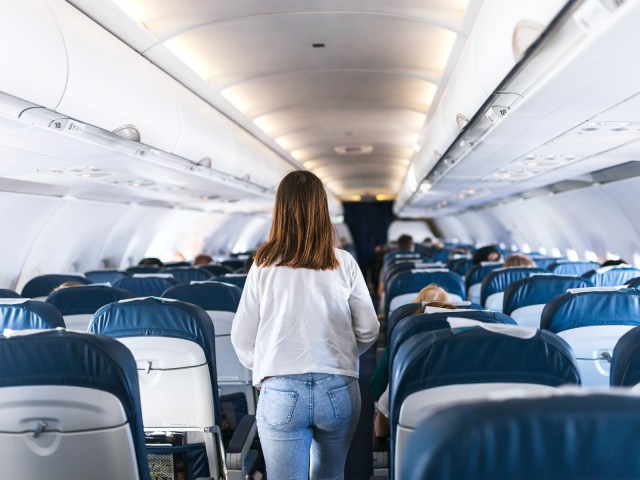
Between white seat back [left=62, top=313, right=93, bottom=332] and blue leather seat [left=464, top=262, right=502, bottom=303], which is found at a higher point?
blue leather seat [left=464, top=262, right=502, bottom=303]

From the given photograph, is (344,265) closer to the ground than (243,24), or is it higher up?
closer to the ground

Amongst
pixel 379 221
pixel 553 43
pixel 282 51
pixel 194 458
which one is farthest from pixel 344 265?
pixel 379 221

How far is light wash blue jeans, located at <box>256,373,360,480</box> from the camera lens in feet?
9.12

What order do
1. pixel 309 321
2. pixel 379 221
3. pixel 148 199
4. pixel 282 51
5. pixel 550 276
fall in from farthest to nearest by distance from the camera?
1. pixel 379 221
2. pixel 148 199
3. pixel 282 51
4. pixel 550 276
5. pixel 309 321

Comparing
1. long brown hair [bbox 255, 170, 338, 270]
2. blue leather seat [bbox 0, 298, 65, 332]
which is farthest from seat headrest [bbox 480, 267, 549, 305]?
blue leather seat [bbox 0, 298, 65, 332]

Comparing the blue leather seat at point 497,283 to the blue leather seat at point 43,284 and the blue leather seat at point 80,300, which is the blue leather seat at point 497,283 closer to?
the blue leather seat at point 80,300

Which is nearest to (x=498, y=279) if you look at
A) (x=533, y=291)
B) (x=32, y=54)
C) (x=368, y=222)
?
(x=533, y=291)

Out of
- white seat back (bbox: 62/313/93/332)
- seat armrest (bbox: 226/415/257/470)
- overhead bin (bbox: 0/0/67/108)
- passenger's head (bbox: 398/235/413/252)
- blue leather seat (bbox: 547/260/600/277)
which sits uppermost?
overhead bin (bbox: 0/0/67/108)

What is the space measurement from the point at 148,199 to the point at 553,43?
967 cm

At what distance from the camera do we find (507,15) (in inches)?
122

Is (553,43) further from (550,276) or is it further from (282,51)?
(282,51)

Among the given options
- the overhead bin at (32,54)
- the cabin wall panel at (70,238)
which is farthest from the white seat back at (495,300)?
the cabin wall panel at (70,238)

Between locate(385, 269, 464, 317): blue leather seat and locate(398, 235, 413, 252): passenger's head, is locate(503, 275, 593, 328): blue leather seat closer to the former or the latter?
locate(385, 269, 464, 317): blue leather seat

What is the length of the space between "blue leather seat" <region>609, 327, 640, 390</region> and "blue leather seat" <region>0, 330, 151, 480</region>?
163 centimetres
